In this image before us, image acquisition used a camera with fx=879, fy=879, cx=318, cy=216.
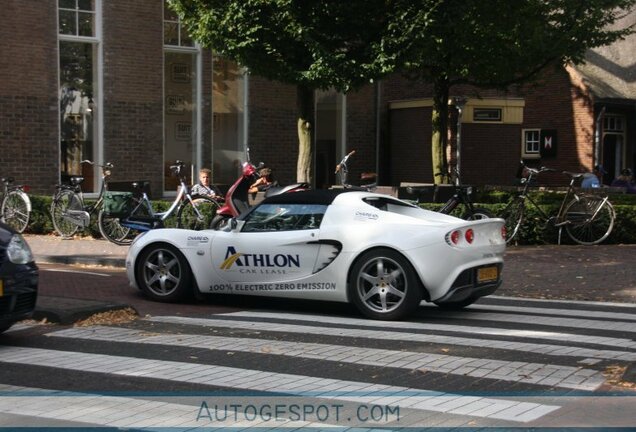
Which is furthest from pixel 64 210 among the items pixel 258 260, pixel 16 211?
pixel 258 260

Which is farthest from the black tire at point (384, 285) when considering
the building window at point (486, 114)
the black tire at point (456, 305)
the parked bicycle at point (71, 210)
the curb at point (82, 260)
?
the building window at point (486, 114)

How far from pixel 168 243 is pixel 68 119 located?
10993 millimetres

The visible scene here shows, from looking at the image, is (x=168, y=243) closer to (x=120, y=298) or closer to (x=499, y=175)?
(x=120, y=298)

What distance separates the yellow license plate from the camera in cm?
904

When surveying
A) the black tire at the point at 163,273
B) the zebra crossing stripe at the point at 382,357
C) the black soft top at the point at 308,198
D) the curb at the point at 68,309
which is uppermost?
the black soft top at the point at 308,198

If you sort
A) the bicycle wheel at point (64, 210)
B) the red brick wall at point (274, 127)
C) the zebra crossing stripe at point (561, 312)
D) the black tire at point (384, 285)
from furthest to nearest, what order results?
the red brick wall at point (274, 127)
the bicycle wheel at point (64, 210)
the zebra crossing stripe at point (561, 312)
the black tire at point (384, 285)

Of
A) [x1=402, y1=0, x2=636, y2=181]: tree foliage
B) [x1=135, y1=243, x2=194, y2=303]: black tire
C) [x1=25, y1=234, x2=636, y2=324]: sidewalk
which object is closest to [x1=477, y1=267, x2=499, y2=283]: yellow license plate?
[x1=25, y1=234, x2=636, y2=324]: sidewalk

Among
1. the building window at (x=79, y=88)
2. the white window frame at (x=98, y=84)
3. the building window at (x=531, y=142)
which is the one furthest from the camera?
the building window at (x=531, y=142)

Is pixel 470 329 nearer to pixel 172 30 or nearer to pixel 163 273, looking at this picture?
pixel 163 273

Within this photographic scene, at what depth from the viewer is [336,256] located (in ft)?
29.9

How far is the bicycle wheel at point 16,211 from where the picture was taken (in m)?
17.7

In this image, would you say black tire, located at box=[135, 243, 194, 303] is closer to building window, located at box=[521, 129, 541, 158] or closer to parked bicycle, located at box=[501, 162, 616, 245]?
parked bicycle, located at box=[501, 162, 616, 245]

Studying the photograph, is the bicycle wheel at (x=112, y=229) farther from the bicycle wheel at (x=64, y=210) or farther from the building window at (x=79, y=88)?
the building window at (x=79, y=88)

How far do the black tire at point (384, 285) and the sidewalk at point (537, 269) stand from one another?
244 centimetres
